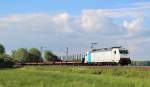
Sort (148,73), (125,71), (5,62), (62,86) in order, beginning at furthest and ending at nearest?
(5,62) → (125,71) → (148,73) → (62,86)

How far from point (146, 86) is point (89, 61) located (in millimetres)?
60843

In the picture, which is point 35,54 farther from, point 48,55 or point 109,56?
point 109,56

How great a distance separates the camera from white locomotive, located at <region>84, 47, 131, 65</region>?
7375cm

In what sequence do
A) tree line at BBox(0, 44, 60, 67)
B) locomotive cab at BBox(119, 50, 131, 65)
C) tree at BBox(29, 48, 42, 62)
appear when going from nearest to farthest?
1. locomotive cab at BBox(119, 50, 131, 65)
2. tree line at BBox(0, 44, 60, 67)
3. tree at BBox(29, 48, 42, 62)

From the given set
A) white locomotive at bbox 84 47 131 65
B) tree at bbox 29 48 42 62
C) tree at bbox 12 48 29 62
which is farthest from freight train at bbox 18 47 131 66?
tree at bbox 29 48 42 62

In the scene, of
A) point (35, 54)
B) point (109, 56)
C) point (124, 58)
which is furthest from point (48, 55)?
point (124, 58)

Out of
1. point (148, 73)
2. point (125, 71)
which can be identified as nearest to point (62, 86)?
point (148, 73)

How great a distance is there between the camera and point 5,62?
11306 cm

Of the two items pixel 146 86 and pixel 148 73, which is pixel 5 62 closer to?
pixel 148 73

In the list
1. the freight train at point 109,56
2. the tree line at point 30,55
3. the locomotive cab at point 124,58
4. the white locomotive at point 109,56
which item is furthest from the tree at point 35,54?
the locomotive cab at point 124,58

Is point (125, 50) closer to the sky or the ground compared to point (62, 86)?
closer to the sky

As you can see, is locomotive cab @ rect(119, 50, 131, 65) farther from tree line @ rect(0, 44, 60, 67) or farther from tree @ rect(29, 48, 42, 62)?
tree @ rect(29, 48, 42, 62)

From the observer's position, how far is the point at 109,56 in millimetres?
77938

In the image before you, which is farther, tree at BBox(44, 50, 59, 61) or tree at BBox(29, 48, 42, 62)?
tree at BBox(29, 48, 42, 62)
